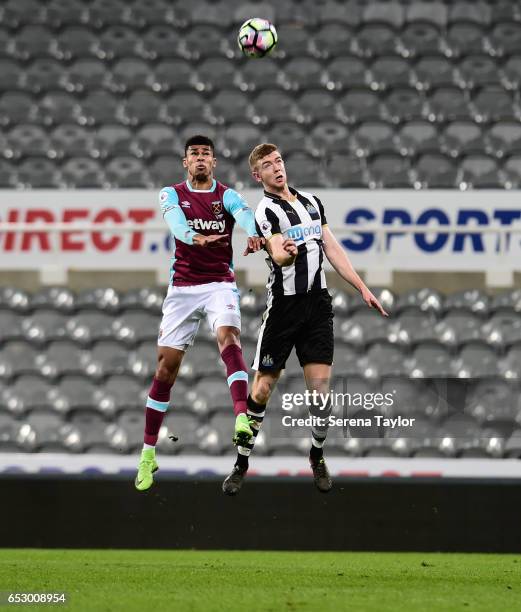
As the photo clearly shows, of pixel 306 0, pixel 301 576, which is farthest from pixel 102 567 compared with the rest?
pixel 306 0

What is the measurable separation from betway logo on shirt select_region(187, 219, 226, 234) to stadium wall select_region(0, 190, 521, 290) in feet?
11.9

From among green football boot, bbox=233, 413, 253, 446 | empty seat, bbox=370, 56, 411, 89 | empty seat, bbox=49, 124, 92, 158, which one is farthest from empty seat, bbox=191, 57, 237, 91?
green football boot, bbox=233, 413, 253, 446

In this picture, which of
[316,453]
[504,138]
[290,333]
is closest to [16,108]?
[504,138]

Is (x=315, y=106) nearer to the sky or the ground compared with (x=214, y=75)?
nearer to the ground

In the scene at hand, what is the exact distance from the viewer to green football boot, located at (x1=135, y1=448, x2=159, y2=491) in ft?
22.7

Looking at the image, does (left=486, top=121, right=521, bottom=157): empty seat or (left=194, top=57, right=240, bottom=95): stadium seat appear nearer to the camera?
(left=486, top=121, right=521, bottom=157): empty seat

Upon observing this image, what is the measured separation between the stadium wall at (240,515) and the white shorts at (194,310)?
2.26m

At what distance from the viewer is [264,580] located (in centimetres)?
689

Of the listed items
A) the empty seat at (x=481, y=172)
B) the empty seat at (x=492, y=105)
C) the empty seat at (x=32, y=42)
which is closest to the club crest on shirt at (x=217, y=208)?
the empty seat at (x=481, y=172)

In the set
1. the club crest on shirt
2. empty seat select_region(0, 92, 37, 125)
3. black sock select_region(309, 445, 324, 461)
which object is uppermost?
empty seat select_region(0, 92, 37, 125)

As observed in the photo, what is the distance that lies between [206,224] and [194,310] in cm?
51

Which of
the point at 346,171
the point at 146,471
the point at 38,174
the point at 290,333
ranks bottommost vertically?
the point at 146,471

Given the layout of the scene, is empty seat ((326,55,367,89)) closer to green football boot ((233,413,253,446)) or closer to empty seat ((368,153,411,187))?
empty seat ((368,153,411,187))

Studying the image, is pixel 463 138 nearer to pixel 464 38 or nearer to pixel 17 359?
pixel 464 38
